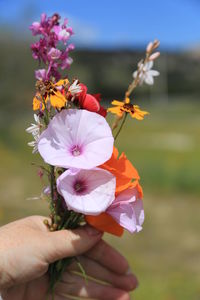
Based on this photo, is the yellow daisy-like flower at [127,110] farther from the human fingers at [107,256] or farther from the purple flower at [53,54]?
the human fingers at [107,256]

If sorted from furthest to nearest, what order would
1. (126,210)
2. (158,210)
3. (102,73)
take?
(102,73)
(158,210)
(126,210)

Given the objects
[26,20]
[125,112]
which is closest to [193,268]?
[125,112]

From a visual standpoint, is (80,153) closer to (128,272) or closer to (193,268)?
(128,272)

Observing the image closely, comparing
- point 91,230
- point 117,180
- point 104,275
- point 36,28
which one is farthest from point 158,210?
point 36,28

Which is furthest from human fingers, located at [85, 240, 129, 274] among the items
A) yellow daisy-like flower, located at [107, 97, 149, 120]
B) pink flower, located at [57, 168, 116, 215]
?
yellow daisy-like flower, located at [107, 97, 149, 120]

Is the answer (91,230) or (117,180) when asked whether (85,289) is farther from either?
(117,180)

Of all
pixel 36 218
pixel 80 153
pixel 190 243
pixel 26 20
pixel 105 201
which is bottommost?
pixel 190 243
